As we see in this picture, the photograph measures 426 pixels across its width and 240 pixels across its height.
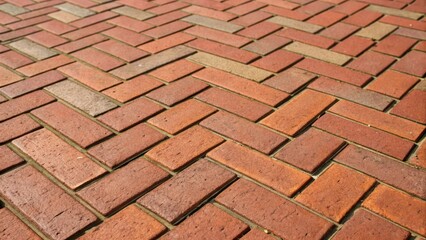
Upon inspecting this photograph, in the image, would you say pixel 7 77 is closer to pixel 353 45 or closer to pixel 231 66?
pixel 231 66

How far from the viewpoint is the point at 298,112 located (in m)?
2.06

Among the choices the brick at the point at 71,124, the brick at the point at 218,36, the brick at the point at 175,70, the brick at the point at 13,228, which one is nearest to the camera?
the brick at the point at 13,228

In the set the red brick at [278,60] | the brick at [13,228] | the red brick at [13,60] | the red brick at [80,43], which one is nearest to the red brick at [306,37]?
the red brick at [278,60]

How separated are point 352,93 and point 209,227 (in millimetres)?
1091

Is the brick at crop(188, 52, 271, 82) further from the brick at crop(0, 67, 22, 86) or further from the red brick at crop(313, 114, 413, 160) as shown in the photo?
the brick at crop(0, 67, 22, 86)

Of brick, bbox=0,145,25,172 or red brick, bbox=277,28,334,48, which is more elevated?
brick, bbox=0,145,25,172

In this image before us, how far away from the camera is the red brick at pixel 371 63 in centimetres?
243

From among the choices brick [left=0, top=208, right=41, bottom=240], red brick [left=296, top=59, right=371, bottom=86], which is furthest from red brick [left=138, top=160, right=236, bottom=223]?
red brick [left=296, top=59, right=371, bottom=86]

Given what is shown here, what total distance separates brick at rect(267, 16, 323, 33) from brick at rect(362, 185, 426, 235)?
151cm

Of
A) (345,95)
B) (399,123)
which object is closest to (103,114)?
(345,95)

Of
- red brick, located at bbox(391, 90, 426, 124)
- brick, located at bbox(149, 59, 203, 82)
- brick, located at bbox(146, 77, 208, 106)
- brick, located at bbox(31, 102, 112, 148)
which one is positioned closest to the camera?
brick, located at bbox(31, 102, 112, 148)

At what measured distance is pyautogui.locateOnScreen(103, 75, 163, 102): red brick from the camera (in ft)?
7.16

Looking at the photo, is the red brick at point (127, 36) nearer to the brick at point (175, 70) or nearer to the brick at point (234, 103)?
the brick at point (175, 70)

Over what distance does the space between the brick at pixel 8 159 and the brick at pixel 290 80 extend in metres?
1.17
